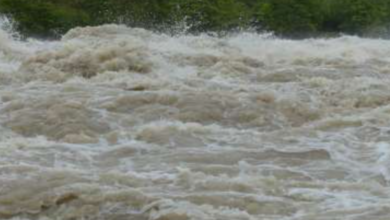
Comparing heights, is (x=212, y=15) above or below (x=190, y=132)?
above

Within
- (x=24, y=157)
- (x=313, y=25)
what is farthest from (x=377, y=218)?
(x=313, y=25)

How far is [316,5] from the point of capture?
24.8 metres

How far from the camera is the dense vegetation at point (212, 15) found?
21.5m

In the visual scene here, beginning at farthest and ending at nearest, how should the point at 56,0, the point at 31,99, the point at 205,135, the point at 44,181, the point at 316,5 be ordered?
the point at 316,5
the point at 56,0
the point at 31,99
the point at 205,135
the point at 44,181

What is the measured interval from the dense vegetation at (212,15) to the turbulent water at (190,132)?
4792 mm

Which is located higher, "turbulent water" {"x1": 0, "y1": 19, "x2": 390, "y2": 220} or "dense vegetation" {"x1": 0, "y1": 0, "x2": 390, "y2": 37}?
"dense vegetation" {"x1": 0, "y1": 0, "x2": 390, "y2": 37}

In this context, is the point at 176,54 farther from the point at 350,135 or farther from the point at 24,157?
the point at 24,157

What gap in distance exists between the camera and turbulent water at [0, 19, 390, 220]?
7355mm

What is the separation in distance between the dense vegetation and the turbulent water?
479 cm

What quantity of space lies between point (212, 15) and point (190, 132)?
13565 mm

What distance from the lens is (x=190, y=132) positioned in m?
10.1

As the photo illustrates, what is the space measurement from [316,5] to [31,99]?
49.1 feet

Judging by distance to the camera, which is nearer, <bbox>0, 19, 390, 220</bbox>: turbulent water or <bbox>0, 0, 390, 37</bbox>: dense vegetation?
<bbox>0, 19, 390, 220</bbox>: turbulent water

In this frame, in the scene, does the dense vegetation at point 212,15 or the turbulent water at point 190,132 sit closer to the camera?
the turbulent water at point 190,132
